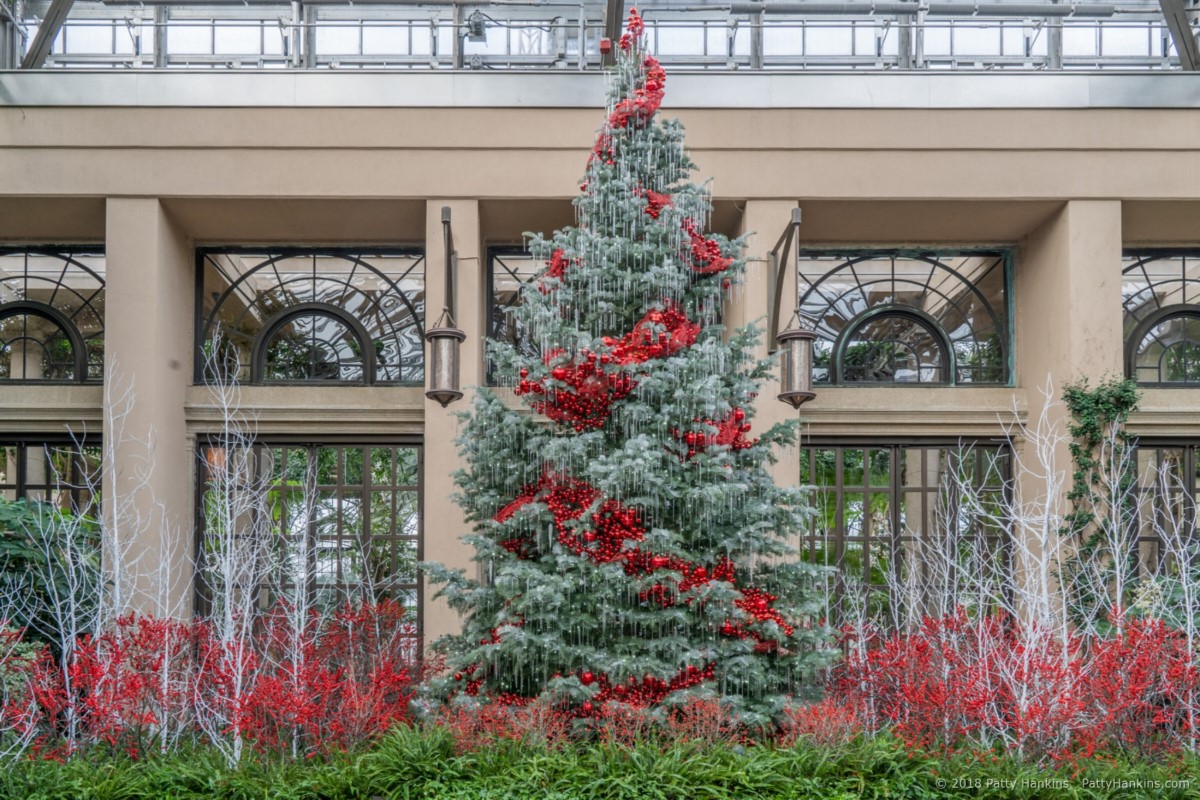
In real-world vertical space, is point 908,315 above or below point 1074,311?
above

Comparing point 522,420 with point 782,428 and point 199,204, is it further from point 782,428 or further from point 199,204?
point 199,204

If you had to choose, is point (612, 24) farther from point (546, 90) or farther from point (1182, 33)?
point (1182, 33)

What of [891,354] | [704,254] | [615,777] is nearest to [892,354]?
[891,354]

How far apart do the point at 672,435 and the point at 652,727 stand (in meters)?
2.26

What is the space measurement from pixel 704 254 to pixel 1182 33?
7.61 metres

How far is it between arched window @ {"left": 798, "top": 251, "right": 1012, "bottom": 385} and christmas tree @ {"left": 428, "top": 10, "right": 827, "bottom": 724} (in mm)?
4969

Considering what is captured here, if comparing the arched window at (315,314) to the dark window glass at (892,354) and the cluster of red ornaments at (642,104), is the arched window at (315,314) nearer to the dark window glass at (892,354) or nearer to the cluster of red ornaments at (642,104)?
the cluster of red ornaments at (642,104)

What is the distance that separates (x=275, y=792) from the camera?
755cm

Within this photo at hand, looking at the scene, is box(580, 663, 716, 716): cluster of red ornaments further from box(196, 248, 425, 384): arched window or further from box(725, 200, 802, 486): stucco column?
box(196, 248, 425, 384): arched window

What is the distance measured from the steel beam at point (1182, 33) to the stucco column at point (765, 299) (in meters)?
4.91

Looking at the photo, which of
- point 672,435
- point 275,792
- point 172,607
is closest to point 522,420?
point 672,435

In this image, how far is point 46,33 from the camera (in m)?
12.5

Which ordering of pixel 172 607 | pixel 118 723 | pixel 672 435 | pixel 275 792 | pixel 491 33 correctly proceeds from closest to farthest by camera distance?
pixel 275 792 < pixel 672 435 < pixel 118 723 < pixel 172 607 < pixel 491 33

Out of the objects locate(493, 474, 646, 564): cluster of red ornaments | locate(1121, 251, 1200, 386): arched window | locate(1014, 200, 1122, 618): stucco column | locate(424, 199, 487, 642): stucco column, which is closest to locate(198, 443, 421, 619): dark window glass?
locate(424, 199, 487, 642): stucco column
